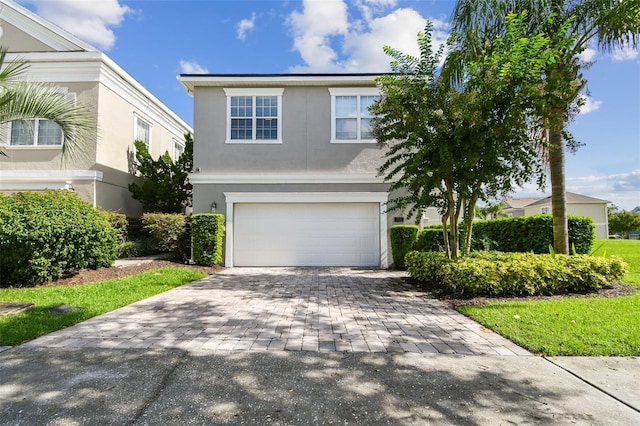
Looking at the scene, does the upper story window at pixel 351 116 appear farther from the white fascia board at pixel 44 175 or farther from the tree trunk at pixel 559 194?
the white fascia board at pixel 44 175

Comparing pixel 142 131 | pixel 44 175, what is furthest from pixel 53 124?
pixel 142 131

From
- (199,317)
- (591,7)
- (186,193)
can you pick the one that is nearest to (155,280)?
(199,317)

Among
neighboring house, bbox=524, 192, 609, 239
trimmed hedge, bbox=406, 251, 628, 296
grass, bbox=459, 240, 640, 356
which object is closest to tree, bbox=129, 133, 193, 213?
trimmed hedge, bbox=406, 251, 628, 296

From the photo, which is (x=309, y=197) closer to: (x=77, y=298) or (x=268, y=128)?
(x=268, y=128)

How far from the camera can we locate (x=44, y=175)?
461 inches

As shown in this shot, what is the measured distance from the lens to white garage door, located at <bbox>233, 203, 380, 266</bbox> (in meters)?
11.5

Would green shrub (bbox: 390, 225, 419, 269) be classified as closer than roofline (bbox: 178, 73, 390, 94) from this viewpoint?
Yes

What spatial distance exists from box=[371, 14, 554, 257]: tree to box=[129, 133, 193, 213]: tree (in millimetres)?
8749

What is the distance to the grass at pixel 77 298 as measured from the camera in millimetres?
4402

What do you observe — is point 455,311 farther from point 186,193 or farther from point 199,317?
point 186,193

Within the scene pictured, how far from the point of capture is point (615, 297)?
240 inches

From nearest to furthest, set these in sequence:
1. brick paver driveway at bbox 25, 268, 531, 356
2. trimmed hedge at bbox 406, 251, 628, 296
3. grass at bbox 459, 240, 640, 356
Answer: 1. grass at bbox 459, 240, 640, 356
2. brick paver driveway at bbox 25, 268, 531, 356
3. trimmed hedge at bbox 406, 251, 628, 296

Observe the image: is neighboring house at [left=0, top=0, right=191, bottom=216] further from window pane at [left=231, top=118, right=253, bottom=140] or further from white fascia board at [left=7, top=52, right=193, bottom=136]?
window pane at [left=231, top=118, right=253, bottom=140]

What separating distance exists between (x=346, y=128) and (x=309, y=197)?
2711mm
